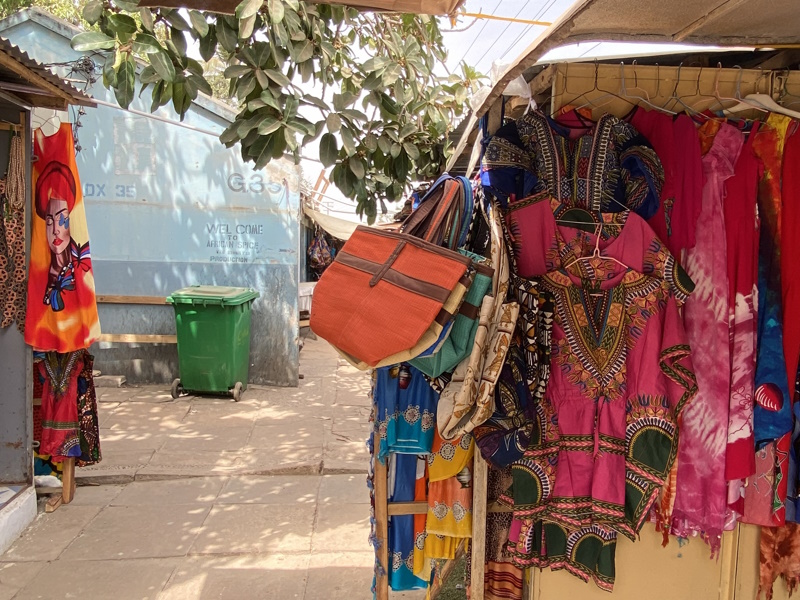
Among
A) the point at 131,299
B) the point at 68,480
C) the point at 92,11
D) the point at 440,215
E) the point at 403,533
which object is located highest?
the point at 92,11

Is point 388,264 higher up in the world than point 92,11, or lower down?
lower down

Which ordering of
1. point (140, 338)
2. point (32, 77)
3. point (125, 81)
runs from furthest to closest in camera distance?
1. point (140, 338)
2. point (32, 77)
3. point (125, 81)

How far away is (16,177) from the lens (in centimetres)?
397

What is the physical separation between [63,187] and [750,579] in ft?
14.5

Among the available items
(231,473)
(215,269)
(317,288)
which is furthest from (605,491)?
(215,269)

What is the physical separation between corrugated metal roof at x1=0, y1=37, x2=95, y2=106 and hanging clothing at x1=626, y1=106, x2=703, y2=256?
325 centimetres

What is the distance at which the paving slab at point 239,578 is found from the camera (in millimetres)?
3436

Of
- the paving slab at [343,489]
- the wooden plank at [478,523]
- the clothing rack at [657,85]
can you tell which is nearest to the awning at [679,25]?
the clothing rack at [657,85]

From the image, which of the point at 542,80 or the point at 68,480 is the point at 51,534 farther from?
the point at 542,80

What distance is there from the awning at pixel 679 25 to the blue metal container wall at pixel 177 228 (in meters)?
5.84

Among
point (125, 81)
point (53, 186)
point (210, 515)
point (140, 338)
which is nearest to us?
point (125, 81)

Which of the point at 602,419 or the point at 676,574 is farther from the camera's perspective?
the point at 676,574

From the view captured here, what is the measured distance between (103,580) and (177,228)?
5.03m

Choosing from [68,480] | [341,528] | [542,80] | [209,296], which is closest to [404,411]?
[542,80]
